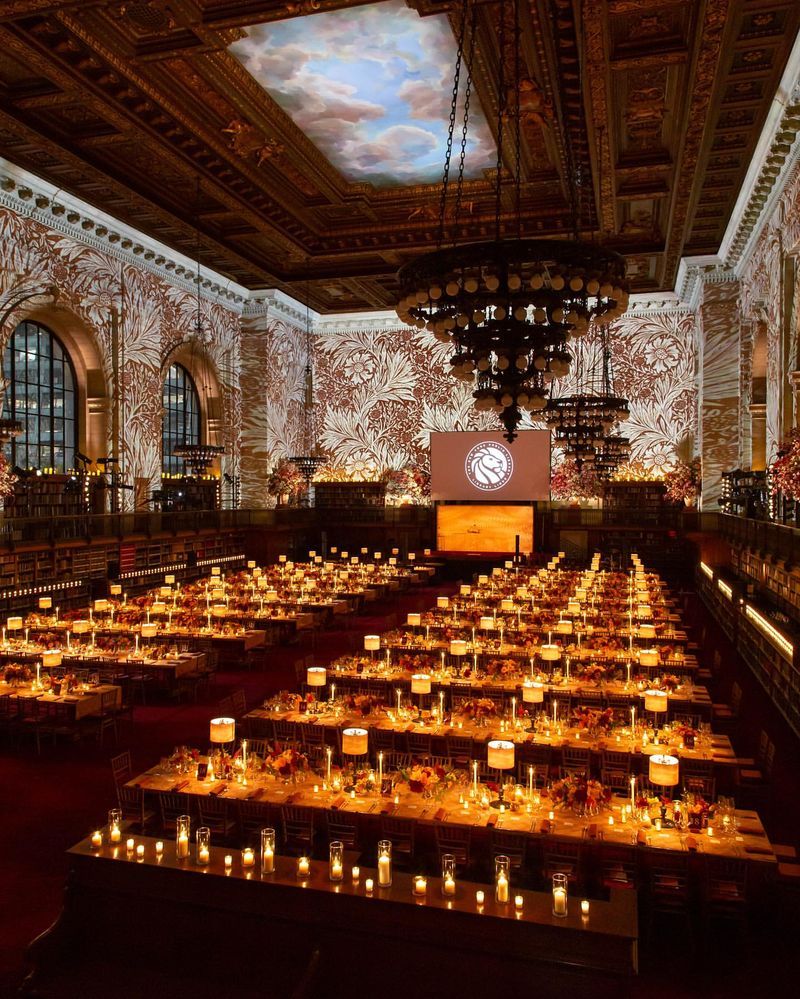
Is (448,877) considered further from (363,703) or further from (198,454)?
(198,454)

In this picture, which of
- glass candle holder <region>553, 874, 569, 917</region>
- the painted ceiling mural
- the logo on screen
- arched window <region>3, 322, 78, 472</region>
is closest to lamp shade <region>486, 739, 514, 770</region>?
glass candle holder <region>553, 874, 569, 917</region>

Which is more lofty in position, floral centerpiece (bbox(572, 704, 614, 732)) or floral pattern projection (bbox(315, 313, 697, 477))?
floral pattern projection (bbox(315, 313, 697, 477))

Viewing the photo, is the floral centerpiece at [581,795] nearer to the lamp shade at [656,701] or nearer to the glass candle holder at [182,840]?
the lamp shade at [656,701]

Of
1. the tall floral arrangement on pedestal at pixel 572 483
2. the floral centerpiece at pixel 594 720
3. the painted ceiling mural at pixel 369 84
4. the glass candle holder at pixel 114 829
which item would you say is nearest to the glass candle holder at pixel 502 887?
the glass candle holder at pixel 114 829

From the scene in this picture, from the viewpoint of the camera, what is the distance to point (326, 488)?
32.5 metres

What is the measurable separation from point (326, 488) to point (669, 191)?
1744 centimetres

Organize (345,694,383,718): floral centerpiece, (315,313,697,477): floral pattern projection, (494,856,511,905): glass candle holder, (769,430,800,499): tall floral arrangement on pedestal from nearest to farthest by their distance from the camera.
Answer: (494,856,511,905): glass candle holder, (769,430,800,499): tall floral arrangement on pedestal, (345,694,383,718): floral centerpiece, (315,313,697,477): floral pattern projection

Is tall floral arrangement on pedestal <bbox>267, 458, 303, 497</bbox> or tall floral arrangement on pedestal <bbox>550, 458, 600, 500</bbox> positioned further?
tall floral arrangement on pedestal <bbox>267, 458, 303, 497</bbox>

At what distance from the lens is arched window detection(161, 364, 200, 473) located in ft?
85.9

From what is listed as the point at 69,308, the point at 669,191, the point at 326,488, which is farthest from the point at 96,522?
the point at 669,191

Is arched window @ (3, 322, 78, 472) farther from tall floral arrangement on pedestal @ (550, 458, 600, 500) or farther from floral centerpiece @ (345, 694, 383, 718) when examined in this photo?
tall floral arrangement on pedestal @ (550, 458, 600, 500)

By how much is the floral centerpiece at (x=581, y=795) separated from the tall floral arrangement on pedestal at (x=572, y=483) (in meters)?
21.8

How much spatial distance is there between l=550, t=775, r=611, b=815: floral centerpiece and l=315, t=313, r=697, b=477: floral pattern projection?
23.6 meters

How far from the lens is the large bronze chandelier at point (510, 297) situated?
→ 6.61 m
